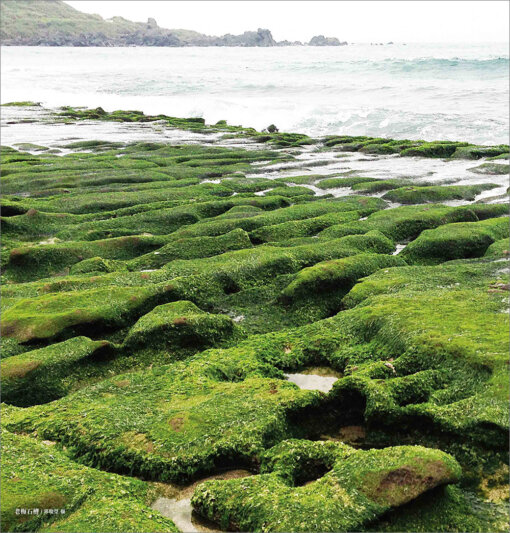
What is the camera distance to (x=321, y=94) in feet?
292

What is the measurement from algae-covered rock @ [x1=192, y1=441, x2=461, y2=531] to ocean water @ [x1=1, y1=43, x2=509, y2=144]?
51672 millimetres

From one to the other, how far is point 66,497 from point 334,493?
3.62 metres

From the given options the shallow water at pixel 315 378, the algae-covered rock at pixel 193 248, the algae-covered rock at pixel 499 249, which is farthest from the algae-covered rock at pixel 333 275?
the algae-covered rock at pixel 193 248

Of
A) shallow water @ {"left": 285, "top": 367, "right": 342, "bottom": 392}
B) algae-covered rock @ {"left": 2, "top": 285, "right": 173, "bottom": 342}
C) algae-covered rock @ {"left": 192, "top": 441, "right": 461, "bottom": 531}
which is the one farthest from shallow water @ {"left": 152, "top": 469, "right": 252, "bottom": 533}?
algae-covered rock @ {"left": 2, "top": 285, "right": 173, "bottom": 342}

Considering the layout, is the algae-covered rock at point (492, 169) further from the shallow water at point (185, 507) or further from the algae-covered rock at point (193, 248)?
the shallow water at point (185, 507)

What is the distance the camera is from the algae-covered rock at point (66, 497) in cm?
652

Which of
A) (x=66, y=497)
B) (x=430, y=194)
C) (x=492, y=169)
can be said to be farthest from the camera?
(x=492, y=169)

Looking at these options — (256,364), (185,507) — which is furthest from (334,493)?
(256,364)

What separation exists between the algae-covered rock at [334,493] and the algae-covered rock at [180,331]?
5229 mm

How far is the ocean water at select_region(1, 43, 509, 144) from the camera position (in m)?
62.6

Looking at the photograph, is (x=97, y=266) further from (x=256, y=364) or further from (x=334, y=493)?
(x=334, y=493)

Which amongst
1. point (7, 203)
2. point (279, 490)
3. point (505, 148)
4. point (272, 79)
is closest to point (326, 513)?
point (279, 490)

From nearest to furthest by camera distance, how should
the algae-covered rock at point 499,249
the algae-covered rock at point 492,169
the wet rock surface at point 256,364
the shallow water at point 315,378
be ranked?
the wet rock surface at point 256,364 < the shallow water at point 315,378 < the algae-covered rock at point 499,249 < the algae-covered rock at point 492,169

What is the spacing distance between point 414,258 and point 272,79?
104 meters
